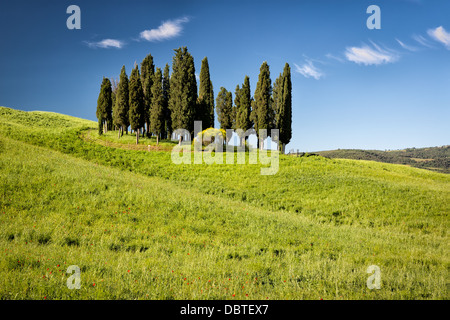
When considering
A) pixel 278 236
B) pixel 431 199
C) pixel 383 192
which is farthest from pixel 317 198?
pixel 278 236

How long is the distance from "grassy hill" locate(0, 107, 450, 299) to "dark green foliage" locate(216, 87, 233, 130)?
37477 millimetres

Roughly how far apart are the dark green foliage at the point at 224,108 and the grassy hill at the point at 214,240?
123ft

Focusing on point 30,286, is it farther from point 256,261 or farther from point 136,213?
point 136,213

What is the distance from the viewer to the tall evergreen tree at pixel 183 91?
40.8m

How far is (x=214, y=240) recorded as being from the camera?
10.4 meters

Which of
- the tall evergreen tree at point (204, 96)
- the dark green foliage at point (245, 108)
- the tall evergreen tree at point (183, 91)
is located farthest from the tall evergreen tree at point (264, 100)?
the tall evergreen tree at point (183, 91)

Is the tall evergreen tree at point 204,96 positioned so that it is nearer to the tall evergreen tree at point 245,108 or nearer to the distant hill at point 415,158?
the tall evergreen tree at point 245,108

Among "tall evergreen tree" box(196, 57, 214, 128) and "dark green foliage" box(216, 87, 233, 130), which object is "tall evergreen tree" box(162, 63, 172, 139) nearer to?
"tall evergreen tree" box(196, 57, 214, 128)

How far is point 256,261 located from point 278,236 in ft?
11.5
